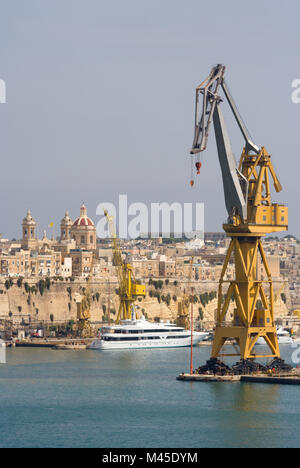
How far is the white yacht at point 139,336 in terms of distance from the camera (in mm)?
91375

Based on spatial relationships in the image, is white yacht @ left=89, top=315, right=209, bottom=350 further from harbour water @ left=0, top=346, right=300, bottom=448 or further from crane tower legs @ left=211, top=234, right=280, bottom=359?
crane tower legs @ left=211, top=234, right=280, bottom=359

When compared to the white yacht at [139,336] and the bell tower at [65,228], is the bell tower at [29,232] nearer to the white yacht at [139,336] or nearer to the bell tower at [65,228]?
the bell tower at [65,228]

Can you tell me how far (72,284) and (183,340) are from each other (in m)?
20.4

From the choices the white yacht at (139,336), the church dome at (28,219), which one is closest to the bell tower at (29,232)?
the church dome at (28,219)

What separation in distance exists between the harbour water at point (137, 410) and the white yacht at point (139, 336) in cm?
2007

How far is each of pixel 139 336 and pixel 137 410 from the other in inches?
1627

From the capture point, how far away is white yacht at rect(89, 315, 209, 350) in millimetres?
91375

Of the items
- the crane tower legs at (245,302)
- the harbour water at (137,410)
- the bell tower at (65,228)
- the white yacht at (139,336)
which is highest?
the bell tower at (65,228)

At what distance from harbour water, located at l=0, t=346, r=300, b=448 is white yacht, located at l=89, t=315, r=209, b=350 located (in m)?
20.1

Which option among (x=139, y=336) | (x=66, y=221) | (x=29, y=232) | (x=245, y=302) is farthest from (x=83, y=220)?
(x=245, y=302)

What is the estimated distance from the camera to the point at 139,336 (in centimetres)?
9281

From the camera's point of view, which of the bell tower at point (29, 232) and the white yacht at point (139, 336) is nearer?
the white yacht at point (139, 336)

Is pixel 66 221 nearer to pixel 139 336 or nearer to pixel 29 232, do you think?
pixel 29 232

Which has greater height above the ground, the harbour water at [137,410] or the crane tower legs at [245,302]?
the crane tower legs at [245,302]
